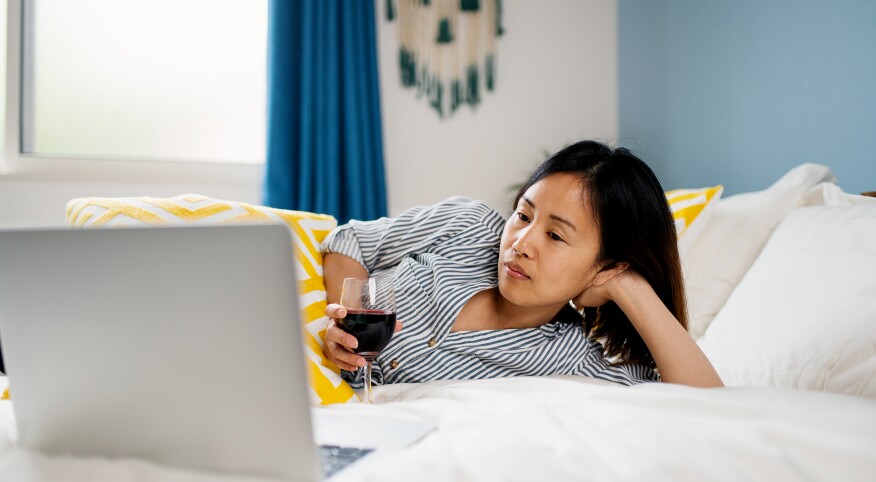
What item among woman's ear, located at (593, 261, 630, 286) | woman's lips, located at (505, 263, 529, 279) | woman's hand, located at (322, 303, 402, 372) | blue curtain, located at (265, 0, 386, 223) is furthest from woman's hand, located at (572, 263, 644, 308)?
blue curtain, located at (265, 0, 386, 223)

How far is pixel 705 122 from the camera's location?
9.39ft

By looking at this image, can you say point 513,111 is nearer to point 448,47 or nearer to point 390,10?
point 448,47

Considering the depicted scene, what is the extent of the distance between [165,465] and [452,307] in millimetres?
769

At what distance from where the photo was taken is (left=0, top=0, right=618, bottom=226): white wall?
317 cm

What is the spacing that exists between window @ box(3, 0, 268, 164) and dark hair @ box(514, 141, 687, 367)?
1846 mm

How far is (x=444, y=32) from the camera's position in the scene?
321 centimetres

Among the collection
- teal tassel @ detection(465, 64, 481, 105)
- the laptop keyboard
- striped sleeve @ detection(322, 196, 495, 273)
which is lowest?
the laptop keyboard

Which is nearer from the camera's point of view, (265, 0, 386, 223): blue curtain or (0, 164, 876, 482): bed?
(0, 164, 876, 482): bed

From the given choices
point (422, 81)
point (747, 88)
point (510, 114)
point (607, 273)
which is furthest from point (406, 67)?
point (607, 273)

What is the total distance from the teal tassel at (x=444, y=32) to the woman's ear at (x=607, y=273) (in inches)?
79.9

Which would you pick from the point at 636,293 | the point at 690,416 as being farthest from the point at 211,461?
A: the point at 636,293

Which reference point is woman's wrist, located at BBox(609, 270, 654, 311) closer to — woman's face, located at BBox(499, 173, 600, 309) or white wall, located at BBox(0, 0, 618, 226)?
woman's face, located at BBox(499, 173, 600, 309)

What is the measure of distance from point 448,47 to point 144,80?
1262mm

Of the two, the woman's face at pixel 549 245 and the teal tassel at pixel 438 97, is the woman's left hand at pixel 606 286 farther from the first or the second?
the teal tassel at pixel 438 97
